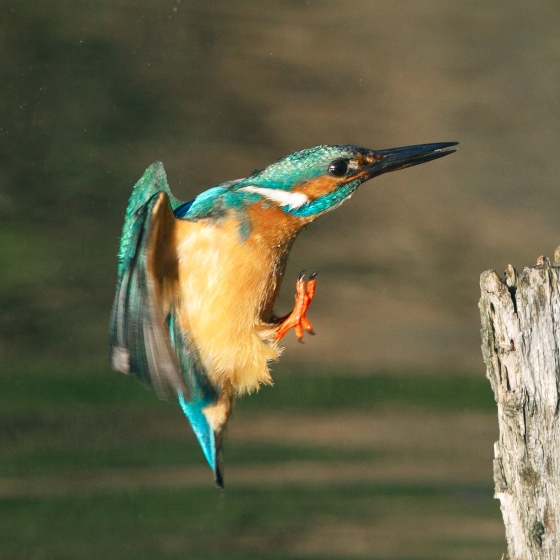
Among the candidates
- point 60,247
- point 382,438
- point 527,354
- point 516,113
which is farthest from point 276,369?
point 527,354

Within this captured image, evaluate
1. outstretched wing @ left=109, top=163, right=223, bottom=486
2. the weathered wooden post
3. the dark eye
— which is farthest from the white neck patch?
the weathered wooden post

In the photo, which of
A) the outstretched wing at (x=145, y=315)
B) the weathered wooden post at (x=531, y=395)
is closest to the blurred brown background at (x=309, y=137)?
the outstretched wing at (x=145, y=315)

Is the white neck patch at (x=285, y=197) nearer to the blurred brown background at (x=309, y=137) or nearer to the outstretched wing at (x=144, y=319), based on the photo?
the outstretched wing at (x=144, y=319)

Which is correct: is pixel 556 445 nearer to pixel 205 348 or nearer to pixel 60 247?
pixel 205 348

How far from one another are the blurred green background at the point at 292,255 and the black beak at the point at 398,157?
2.65m

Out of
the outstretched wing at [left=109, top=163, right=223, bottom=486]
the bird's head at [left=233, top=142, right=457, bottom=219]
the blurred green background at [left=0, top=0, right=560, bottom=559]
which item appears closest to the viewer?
the outstretched wing at [left=109, top=163, right=223, bottom=486]

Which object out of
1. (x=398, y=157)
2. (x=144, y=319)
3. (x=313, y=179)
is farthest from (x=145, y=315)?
(x=398, y=157)

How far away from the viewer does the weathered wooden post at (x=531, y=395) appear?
298 cm

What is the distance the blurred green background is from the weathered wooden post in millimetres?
2944

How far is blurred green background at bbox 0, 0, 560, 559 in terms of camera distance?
6184 millimetres

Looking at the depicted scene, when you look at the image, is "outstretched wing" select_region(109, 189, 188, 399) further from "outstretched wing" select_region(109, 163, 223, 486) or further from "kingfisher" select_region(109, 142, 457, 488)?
"kingfisher" select_region(109, 142, 457, 488)

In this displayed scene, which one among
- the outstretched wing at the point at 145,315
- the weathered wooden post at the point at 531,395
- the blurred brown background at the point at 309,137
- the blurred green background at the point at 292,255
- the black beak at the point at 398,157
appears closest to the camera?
the weathered wooden post at the point at 531,395

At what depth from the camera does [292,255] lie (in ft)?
27.8

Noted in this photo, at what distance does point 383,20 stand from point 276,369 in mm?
3845
